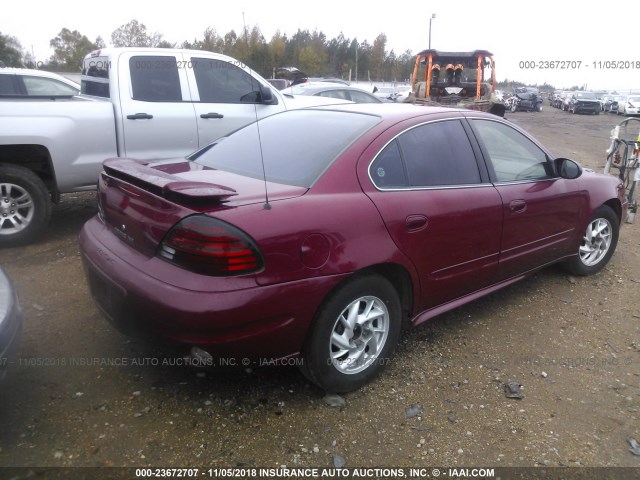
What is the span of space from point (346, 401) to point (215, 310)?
1.01m

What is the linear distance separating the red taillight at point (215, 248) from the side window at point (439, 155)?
3.86ft

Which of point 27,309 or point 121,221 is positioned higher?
point 121,221

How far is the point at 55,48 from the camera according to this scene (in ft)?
27.9

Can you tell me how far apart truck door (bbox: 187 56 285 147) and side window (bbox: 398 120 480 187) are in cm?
279

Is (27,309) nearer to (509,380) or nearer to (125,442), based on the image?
(125,442)

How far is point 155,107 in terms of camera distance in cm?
548

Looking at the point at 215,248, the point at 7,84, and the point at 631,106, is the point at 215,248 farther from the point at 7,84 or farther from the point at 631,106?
the point at 631,106

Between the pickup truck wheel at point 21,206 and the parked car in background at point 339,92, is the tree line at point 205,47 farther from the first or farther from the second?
the pickup truck wheel at point 21,206

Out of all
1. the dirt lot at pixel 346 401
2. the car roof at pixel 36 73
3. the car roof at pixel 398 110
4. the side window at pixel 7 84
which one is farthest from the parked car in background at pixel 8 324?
the car roof at pixel 36 73

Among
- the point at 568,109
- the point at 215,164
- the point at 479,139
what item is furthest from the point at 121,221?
the point at 568,109

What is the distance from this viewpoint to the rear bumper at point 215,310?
2338mm

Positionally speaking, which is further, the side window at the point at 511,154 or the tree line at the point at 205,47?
the tree line at the point at 205,47

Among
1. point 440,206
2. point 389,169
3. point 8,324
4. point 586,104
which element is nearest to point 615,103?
point 586,104

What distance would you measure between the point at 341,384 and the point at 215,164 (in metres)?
1.52
